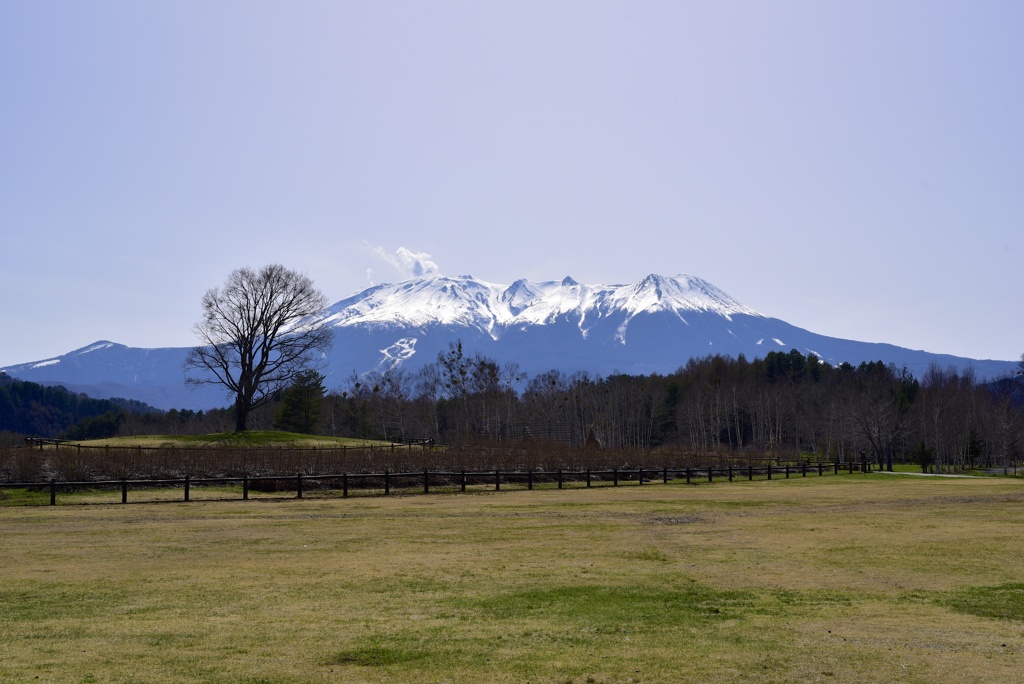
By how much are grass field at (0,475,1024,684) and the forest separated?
240ft

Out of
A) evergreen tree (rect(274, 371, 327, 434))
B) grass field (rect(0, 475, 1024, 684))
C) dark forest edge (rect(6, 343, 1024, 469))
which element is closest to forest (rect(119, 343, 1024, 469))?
evergreen tree (rect(274, 371, 327, 434))

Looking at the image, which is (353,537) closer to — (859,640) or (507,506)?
(507,506)

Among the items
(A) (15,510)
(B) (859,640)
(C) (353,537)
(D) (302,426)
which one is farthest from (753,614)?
(D) (302,426)

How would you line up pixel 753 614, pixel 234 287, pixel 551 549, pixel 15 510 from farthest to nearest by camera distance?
pixel 234 287 < pixel 15 510 < pixel 551 549 < pixel 753 614

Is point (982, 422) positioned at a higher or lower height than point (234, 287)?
lower

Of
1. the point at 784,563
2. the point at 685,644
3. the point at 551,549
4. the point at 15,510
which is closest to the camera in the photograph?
the point at 685,644

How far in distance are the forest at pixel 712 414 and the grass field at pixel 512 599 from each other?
7330cm

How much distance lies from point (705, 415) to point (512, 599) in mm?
134081

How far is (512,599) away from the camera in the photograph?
16.1 m

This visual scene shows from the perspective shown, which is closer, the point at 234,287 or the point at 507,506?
the point at 507,506

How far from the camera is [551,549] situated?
2303 centimetres

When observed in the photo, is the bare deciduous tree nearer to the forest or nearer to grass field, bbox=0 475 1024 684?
the forest

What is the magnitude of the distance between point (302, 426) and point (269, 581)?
337 feet

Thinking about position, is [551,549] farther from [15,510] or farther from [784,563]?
[15,510]
